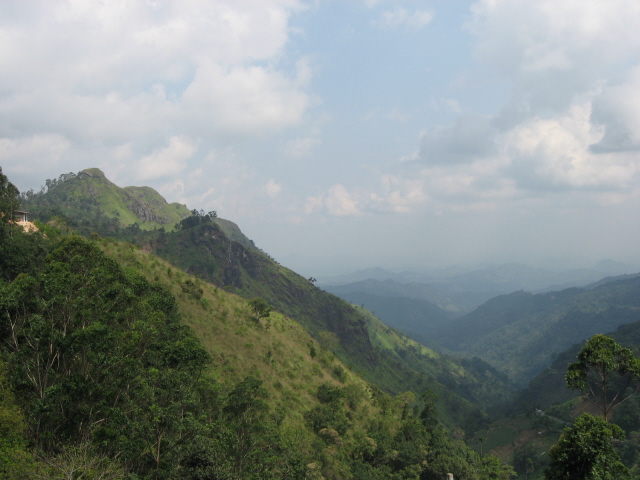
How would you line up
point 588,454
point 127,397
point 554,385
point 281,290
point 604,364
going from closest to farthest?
1. point 588,454
2. point 604,364
3. point 127,397
4. point 554,385
5. point 281,290

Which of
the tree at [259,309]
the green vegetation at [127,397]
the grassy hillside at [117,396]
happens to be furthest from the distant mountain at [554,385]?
the grassy hillside at [117,396]

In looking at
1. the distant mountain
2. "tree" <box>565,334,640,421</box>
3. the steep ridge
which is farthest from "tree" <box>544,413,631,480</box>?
the distant mountain

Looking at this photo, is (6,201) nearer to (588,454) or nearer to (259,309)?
(259,309)

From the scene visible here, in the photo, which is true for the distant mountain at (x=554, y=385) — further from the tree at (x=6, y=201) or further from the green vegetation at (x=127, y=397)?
the tree at (x=6, y=201)

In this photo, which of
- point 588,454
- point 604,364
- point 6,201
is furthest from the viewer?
point 6,201

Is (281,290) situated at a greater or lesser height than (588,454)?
lesser

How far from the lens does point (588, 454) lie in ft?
50.0

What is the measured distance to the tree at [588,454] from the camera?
48.8 feet

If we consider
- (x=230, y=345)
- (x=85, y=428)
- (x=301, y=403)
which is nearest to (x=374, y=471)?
(x=301, y=403)

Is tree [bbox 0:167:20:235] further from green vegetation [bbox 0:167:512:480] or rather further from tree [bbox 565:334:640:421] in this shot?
tree [bbox 565:334:640:421]

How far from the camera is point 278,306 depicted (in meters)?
159

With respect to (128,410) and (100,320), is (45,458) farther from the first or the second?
(100,320)

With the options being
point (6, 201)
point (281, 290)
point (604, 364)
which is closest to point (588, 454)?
point (604, 364)

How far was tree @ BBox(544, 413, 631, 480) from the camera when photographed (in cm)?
1487
